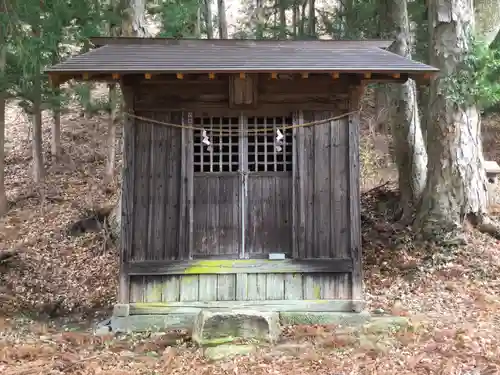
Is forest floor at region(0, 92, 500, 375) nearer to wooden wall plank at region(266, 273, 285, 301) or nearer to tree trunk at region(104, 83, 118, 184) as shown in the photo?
tree trunk at region(104, 83, 118, 184)

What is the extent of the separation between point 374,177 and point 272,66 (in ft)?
33.5

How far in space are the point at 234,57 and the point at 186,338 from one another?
4.00 meters

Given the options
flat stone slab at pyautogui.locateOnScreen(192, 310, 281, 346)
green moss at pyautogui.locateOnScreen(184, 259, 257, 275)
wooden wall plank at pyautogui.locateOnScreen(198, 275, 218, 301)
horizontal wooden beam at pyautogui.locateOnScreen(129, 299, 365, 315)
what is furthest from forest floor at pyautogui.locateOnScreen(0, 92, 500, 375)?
green moss at pyautogui.locateOnScreen(184, 259, 257, 275)

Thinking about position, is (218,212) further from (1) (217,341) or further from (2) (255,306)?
(1) (217,341)

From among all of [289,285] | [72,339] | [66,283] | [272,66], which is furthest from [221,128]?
[66,283]

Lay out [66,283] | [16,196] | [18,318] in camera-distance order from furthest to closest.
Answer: [16,196], [66,283], [18,318]

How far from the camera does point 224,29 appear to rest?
65.8 feet

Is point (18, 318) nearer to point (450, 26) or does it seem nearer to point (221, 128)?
point (221, 128)

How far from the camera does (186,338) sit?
6246mm

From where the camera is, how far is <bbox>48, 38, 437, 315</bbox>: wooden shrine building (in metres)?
6.66

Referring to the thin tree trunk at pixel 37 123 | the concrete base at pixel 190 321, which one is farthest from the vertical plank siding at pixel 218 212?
the thin tree trunk at pixel 37 123

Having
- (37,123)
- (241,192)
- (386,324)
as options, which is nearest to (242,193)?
(241,192)

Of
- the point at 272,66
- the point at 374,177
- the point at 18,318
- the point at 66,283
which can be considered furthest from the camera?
the point at 374,177

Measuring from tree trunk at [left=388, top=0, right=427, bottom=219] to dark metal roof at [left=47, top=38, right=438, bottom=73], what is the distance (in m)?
3.13
